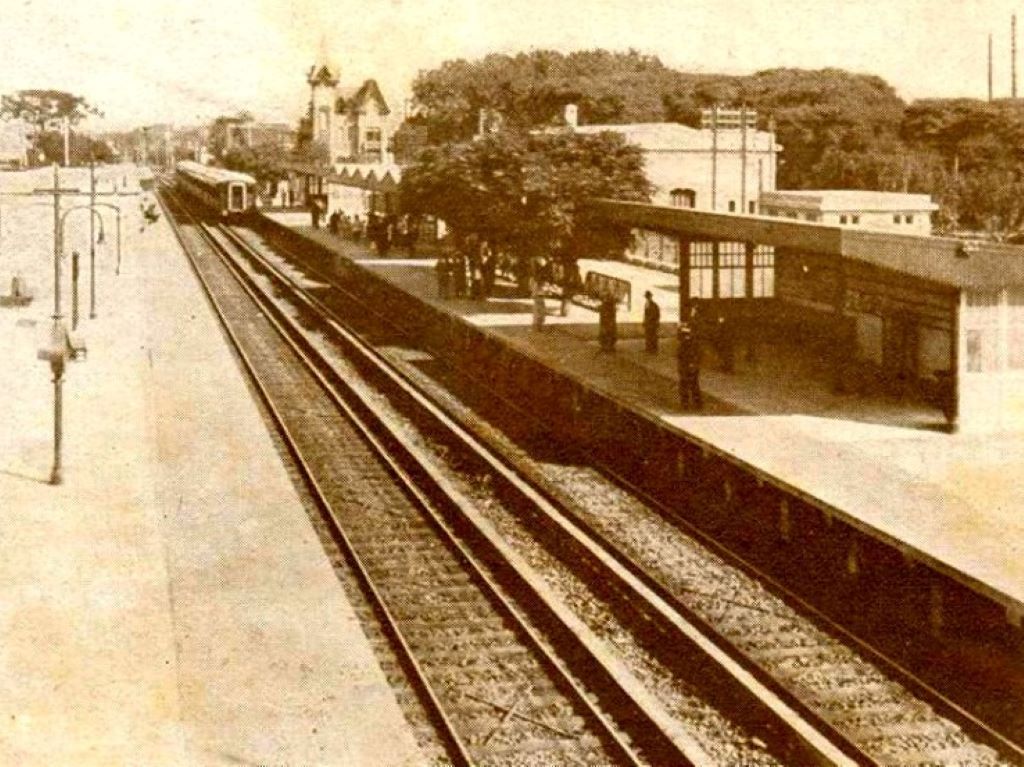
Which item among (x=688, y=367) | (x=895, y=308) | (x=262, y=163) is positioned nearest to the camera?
(x=688, y=367)

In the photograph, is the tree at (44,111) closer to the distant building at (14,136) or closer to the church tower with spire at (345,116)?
the distant building at (14,136)

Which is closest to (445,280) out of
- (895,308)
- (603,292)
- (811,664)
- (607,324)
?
(603,292)

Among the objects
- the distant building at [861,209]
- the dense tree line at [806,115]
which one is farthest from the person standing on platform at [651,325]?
the dense tree line at [806,115]

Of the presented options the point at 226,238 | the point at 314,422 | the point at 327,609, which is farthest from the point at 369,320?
the point at 226,238

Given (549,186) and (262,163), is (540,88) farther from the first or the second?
(549,186)

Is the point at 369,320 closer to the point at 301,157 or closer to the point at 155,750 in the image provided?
the point at 155,750

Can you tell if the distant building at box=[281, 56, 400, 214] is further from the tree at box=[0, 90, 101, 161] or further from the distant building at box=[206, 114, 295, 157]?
the tree at box=[0, 90, 101, 161]

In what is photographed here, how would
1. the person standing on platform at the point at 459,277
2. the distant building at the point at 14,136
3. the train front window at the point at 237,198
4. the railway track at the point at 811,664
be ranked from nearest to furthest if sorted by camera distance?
the railway track at the point at 811,664
the person standing on platform at the point at 459,277
the distant building at the point at 14,136
the train front window at the point at 237,198
